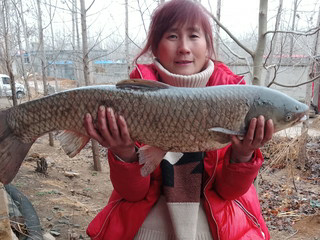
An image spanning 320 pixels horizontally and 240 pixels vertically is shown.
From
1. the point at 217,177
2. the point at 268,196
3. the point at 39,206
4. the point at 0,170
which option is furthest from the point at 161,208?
the point at 268,196

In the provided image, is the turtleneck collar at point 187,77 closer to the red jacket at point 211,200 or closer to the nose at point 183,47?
the nose at point 183,47

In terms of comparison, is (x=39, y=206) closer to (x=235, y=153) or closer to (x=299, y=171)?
(x=235, y=153)

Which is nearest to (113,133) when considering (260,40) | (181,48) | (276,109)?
(181,48)

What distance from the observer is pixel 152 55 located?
2.17 metres

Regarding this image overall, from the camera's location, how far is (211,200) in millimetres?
1745

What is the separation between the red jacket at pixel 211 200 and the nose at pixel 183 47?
65cm

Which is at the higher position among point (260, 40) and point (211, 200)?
point (260, 40)

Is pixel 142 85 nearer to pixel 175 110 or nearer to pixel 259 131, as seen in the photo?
pixel 175 110

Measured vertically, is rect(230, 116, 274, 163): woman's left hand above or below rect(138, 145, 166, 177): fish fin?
above

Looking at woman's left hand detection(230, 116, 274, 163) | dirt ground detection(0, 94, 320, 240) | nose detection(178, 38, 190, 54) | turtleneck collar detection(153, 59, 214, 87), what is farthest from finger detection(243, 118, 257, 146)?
dirt ground detection(0, 94, 320, 240)

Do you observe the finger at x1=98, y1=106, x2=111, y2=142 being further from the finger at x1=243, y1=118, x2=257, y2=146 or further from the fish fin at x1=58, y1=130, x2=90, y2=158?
the finger at x1=243, y1=118, x2=257, y2=146

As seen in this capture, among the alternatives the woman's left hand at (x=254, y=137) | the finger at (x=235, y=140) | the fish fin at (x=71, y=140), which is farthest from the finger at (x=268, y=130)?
the fish fin at (x=71, y=140)

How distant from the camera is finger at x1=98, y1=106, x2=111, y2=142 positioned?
5.41 ft

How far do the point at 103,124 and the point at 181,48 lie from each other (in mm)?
669
